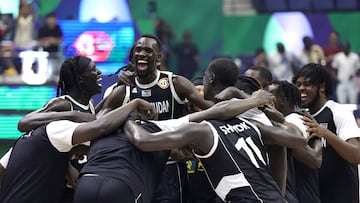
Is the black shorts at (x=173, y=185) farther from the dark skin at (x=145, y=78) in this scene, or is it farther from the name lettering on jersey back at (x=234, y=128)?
the name lettering on jersey back at (x=234, y=128)

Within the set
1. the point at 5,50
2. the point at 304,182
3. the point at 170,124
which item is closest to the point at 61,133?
the point at 170,124

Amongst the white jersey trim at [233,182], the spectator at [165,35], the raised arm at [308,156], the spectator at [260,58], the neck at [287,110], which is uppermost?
the neck at [287,110]

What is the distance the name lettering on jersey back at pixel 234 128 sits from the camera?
5424 mm

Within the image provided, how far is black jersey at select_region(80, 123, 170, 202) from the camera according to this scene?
5297 millimetres

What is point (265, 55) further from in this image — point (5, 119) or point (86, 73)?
point (86, 73)

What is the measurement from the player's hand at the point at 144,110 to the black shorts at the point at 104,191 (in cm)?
62

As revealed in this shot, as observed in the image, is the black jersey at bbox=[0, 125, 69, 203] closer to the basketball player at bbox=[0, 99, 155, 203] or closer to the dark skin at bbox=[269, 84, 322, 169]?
the basketball player at bbox=[0, 99, 155, 203]

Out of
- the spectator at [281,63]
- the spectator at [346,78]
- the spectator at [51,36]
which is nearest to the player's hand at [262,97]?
the spectator at [51,36]

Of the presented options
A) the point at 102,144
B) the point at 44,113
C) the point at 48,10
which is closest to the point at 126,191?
the point at 102,144

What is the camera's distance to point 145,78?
7.00 m

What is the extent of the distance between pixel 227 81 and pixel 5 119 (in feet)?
19.2

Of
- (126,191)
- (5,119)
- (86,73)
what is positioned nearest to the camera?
(126,191)

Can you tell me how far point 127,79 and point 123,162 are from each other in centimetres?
172

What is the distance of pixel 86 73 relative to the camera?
659 cm
